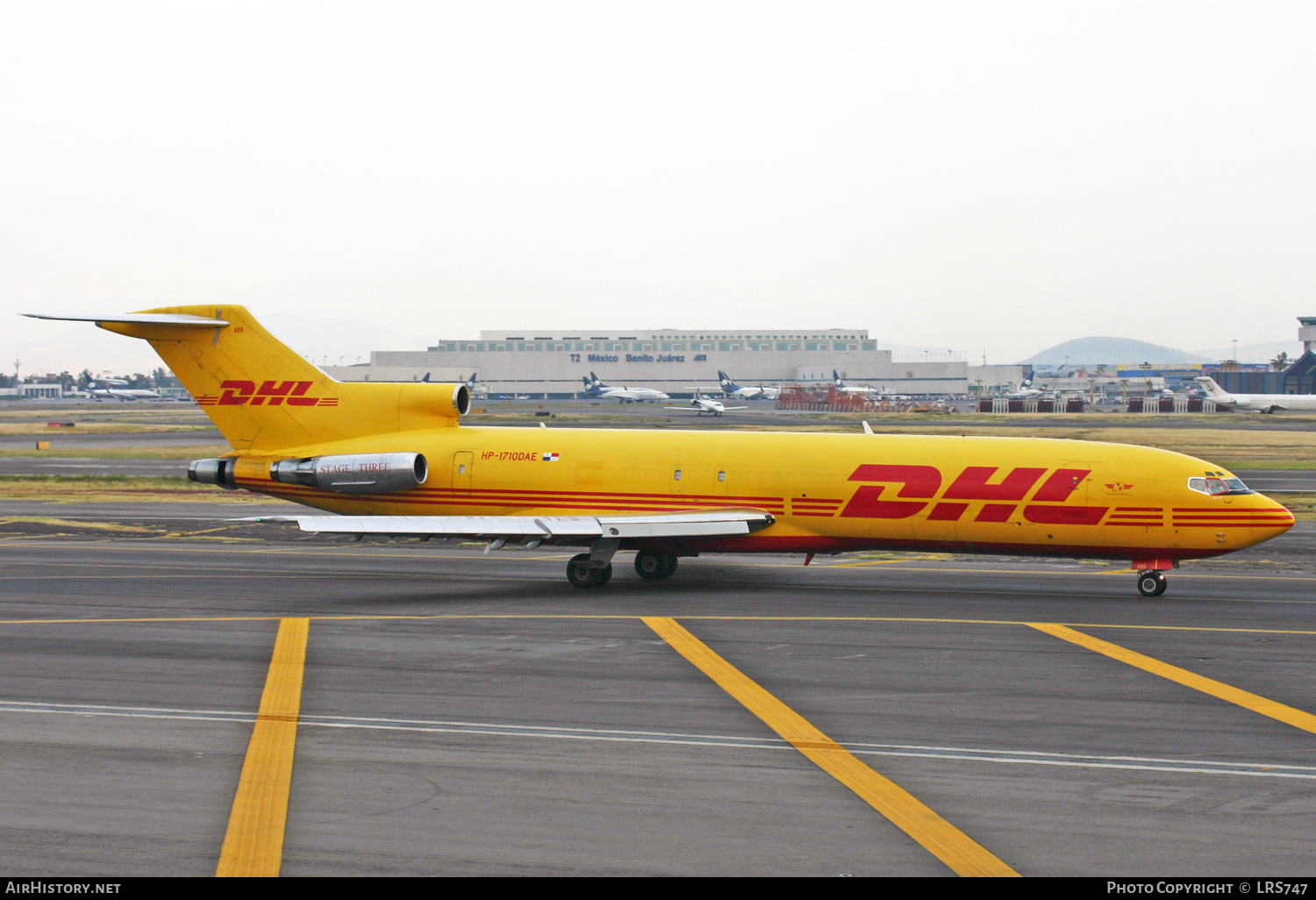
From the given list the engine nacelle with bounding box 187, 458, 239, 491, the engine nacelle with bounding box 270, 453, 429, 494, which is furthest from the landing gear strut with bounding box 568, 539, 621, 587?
the engine nacelle with bounding box 187, 458, 239, 491

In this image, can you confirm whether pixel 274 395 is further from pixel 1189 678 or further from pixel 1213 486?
pixel 1213 486

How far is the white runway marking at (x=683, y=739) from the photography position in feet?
46.6

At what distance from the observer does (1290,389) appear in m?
170

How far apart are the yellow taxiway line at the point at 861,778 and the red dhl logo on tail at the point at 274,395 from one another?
50.2 feet

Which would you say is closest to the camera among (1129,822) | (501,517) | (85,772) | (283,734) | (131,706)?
(1129,822)

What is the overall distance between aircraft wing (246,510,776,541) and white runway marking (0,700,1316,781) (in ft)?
31.0

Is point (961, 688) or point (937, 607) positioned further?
point (937, 607)

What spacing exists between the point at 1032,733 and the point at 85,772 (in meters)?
11.9

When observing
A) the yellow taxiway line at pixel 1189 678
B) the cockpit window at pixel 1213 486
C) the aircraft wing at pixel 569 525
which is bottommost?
the yellow taxiway line at pixel 1189 678

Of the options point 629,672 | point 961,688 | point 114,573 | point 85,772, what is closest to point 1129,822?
point 961,688

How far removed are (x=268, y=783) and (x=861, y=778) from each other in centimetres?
686

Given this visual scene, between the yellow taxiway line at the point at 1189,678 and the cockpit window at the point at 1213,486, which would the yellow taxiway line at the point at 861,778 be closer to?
the yellow taxiway line at the point at 1189,678

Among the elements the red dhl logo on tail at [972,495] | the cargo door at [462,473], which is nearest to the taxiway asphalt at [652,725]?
the red dhl logo on tail at [972,495]

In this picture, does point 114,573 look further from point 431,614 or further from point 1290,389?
point 1290,389
